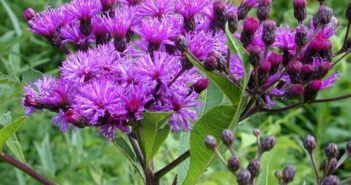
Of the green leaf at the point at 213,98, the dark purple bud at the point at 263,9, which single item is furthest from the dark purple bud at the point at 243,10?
the green leaf at the point at 213,98

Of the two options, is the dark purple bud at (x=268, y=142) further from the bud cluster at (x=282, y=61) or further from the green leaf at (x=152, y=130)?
the green leaf at (x=152, y=130)

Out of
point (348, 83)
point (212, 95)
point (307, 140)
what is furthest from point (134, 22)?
point (348, 83)

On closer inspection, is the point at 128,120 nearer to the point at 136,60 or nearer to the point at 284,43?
the point at 136,60

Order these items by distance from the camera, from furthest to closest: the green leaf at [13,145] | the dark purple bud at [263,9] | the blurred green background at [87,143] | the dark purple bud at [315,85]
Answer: the blurred green background at [87,143]
the green leaf at [13,145]
the dark purple bud at [263,9]
the dark purple bud at [315,85]

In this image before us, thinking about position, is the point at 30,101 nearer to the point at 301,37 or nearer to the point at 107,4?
the point at 107,4

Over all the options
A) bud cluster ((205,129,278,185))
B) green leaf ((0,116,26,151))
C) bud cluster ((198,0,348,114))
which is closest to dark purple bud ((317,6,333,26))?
bud cluster ((198,0,348,114))

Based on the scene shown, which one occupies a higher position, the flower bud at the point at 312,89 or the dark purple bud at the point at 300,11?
the dark purple bud at the point at 300,11
